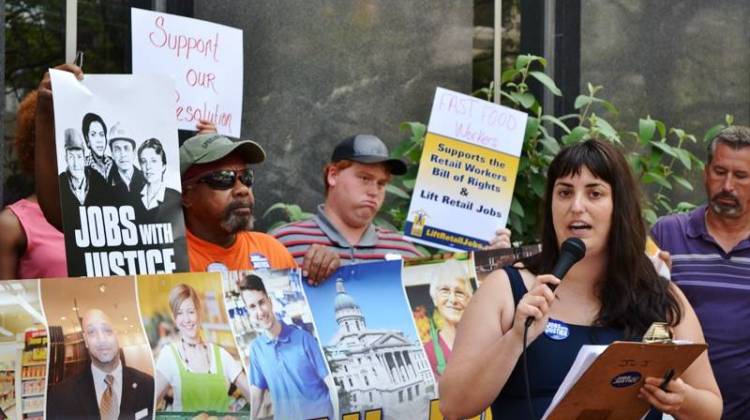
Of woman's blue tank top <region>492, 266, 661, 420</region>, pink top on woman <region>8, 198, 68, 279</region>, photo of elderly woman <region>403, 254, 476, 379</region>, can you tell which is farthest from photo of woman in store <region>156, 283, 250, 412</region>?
woman's blue tank top <region>492, 266, 661, 420</region>

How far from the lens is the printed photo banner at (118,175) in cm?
428

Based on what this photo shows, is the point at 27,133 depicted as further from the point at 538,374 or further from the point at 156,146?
the point at 538,374

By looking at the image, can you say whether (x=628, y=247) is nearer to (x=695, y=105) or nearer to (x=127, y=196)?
(x=127, y=196)

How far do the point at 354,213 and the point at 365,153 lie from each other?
290 mm

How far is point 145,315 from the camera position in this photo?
13.8 feet

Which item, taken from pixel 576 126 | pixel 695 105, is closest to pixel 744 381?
pixel 576 126

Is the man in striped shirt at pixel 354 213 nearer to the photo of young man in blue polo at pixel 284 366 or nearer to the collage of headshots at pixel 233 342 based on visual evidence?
the collage of headshots at pixel 233 342

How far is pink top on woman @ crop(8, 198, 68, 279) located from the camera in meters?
4.59

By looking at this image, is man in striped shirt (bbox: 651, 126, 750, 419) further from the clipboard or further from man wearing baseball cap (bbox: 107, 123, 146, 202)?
man wearing baseball cap (bbox: 107, 123, 146, 202)

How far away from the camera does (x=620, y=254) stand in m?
3.82

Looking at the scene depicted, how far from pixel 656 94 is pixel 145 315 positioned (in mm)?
5379

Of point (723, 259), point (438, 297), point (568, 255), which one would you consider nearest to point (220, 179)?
point (438, 297)

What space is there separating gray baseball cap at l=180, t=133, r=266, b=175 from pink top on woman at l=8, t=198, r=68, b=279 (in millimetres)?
551

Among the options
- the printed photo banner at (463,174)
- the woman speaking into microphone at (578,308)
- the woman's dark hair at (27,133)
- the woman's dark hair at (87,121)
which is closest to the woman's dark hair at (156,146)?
the woman's dark hair at (87,121)
